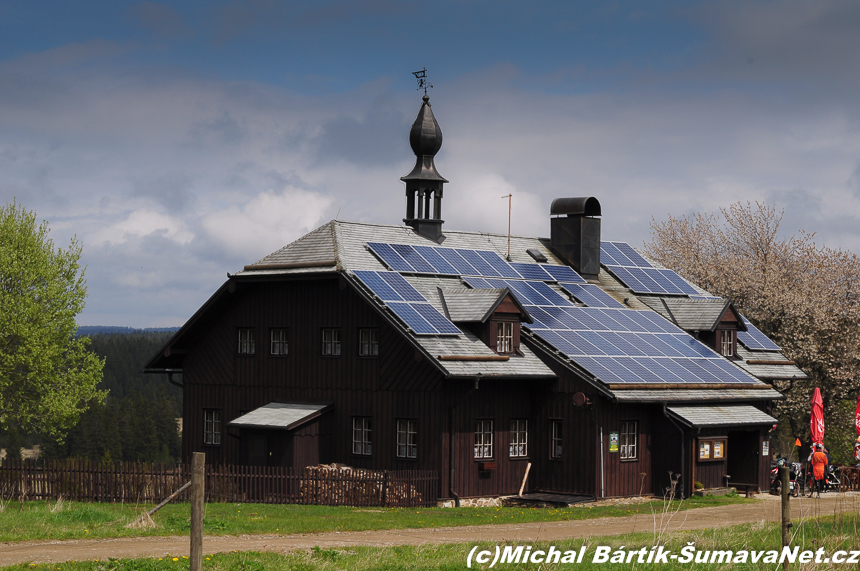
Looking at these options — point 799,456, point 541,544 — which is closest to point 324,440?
point 541,544

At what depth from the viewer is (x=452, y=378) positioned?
30.0 metres

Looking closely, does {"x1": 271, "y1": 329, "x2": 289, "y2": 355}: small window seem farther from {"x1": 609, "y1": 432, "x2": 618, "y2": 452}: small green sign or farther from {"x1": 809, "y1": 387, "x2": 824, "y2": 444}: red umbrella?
{"x1": 809, "y1": 387, "x2": 824, "y2": 444}: red umbrella

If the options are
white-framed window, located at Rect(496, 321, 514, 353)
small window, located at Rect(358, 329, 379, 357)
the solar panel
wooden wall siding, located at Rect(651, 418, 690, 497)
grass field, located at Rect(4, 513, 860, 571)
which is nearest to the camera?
grass field, located at Rect(4, 513, 860, 571)

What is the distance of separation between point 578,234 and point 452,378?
13.8m

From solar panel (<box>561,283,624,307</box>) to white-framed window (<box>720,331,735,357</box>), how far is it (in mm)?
4117

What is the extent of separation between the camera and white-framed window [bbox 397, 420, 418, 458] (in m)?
31.8

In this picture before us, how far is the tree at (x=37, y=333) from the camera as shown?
4716 cm

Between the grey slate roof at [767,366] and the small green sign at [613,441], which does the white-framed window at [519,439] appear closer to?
the small green sign at [613,441]

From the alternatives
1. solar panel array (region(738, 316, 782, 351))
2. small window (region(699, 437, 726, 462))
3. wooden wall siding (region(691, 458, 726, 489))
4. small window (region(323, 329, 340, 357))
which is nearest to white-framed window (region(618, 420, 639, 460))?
wooden wall siding (region(691, 458, 726, 489))

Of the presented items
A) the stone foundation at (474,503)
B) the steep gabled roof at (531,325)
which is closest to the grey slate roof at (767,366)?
the steep gabled roof at (531,325)

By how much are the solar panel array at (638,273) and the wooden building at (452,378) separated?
388 centimetres

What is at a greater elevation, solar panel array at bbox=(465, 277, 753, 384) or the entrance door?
solar panel array at bbox=(465, 277, 753, 384)

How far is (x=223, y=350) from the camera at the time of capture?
3700cm

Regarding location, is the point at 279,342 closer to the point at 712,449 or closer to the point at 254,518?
the point at 254,518
